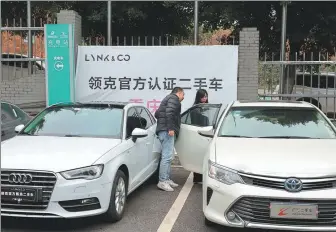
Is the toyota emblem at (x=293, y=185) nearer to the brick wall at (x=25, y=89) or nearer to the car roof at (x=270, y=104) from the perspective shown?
the car roof at (x=270, y=104)

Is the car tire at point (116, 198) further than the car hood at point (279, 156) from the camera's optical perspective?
Yes

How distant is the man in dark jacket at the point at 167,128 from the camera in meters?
6.68

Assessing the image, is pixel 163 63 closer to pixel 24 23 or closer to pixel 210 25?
pixel 210 25

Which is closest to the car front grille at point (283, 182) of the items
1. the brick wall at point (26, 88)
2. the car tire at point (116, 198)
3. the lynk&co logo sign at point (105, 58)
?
the car tire at point (116, 198)

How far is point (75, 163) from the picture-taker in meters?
4.78

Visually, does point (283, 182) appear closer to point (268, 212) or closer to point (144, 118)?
point (268, 212)

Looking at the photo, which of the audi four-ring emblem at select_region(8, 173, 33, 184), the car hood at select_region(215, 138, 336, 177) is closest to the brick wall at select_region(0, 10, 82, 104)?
the audi four-ring emblem at select_region(8, 173, 33, 184)

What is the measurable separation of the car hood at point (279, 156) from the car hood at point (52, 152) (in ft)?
4.64

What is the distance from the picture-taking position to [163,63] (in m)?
10.5

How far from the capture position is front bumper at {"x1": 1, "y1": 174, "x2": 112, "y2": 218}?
15.1ft

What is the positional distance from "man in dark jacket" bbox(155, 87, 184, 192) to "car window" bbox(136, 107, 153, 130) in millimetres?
235

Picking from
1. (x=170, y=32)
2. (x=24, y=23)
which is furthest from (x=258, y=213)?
(x=24, y=23)

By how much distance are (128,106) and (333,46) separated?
8.70 metres

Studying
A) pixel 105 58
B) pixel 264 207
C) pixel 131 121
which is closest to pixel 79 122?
pixel 131 121
